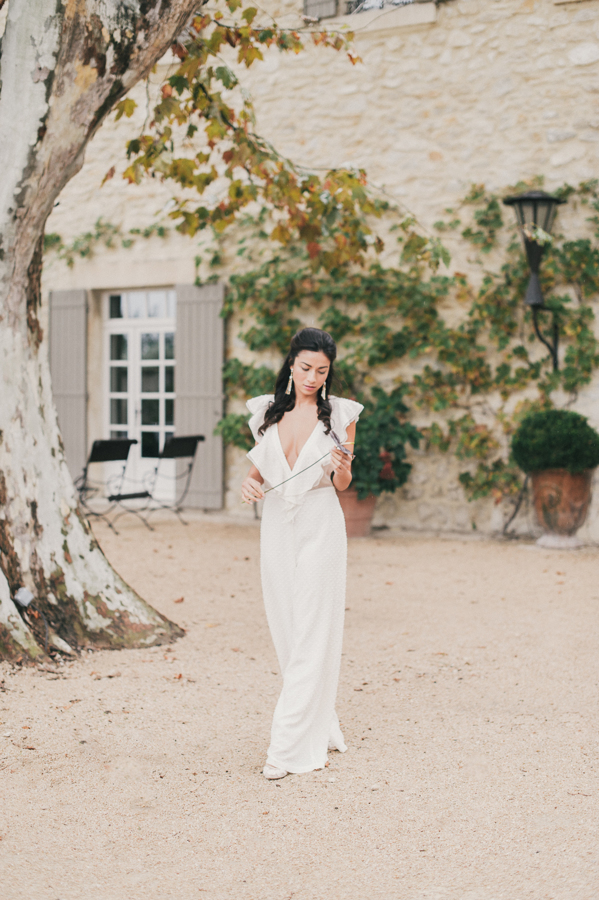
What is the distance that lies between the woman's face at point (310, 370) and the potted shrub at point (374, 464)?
13.9ft

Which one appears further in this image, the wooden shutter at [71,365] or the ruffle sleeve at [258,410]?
the wooden shutter at [71,365]

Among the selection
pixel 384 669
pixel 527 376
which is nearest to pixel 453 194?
pixel 527 376

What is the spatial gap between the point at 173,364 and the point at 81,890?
7.04 m

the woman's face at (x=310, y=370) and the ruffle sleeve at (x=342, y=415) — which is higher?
the woman's face at (x=310, y=370)

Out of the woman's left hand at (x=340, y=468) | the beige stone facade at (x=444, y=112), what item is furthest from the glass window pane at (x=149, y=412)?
the woman's left hand at (x=340, y=468)

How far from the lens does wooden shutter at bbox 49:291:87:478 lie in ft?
28.9

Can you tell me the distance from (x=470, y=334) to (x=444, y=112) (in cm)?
195

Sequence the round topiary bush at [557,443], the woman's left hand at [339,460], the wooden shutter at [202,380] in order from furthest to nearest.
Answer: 1. the wooden shutter at [202,380]
2. the round topiary bush at [557,443]
3. the woman's left hand at [339,460]

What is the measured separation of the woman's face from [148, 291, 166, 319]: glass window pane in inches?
250

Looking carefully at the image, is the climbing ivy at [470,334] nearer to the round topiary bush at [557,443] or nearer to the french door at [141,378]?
the round topiary bush at [557,443]

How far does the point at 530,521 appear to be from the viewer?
721 centimetres

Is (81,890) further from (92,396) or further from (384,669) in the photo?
(92,396)

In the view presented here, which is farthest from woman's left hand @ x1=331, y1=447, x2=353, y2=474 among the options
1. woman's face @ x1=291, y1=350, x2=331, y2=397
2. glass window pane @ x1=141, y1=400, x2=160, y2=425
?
glass window pane @ x1=141, y1=400, x2=160, y2=425

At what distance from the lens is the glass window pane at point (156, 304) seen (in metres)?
8.73
